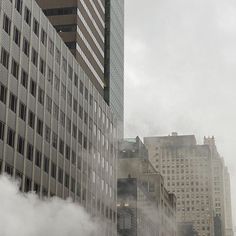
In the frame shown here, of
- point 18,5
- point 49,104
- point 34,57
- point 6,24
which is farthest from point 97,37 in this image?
point 6,24

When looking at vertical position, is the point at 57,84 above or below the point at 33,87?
above

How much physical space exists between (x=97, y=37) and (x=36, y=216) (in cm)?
6227

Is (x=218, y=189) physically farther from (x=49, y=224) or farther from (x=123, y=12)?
(x=49, y=224)

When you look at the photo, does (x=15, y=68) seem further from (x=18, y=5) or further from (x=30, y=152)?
(x=30, y=152)

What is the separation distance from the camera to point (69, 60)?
8231cm

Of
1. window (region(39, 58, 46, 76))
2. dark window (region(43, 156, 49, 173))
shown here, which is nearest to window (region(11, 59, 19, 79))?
window (region(39, 58, 46, 76))

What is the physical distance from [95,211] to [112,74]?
150 ft

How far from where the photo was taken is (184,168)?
13550 centimetres

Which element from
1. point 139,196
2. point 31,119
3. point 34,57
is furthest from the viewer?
point 139,196

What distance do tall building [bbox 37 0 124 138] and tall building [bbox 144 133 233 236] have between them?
10833mm

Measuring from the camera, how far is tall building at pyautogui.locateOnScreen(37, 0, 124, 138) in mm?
102688

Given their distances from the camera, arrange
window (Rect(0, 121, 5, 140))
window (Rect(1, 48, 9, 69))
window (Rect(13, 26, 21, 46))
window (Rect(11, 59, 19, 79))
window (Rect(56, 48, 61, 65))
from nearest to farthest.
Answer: window (Rect(0, 121, 5, 140)), window (Rect(1, 48, 9, 69)), window (Rect(11, 59, 19, 79)), window (Rect(13, 26, 21, 46)), window (Rect(56, 48, 61, 65))

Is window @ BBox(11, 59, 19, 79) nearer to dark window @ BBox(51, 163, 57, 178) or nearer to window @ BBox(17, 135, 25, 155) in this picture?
window @ BBox(17, 135, 25, 155)

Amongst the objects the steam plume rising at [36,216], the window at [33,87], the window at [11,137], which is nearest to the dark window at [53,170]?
the steam plume rising at [36,216]
